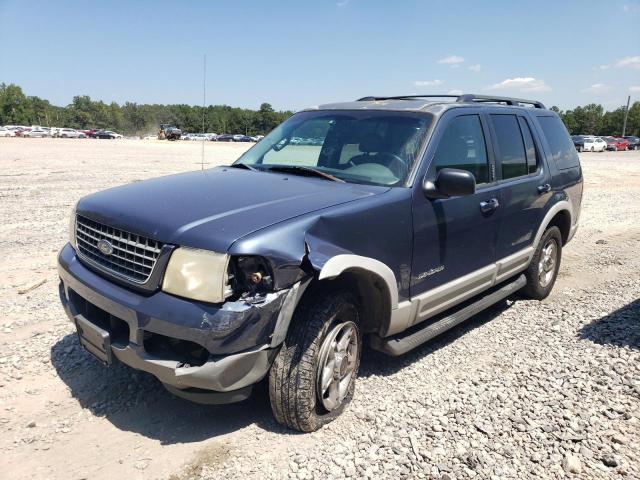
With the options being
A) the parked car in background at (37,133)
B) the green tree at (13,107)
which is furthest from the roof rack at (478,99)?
the green tree at (13,107)

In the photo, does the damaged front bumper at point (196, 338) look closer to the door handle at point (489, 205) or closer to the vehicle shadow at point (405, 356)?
the vehicle shadow at point (405, 356)

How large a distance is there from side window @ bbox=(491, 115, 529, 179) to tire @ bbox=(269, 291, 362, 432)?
2.19m

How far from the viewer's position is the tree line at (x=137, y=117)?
122688 mm

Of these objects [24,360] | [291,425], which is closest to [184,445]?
[291,425]

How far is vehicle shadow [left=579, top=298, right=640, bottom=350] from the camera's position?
4551 millimetres

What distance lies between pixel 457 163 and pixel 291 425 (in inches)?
88.8

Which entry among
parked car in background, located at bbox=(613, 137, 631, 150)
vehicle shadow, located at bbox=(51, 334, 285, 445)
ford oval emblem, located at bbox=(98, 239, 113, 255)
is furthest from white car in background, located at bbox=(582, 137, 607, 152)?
ford oval emblem, located at bbox=(98, 239, 113, 255)

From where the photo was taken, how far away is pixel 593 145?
50.7 m

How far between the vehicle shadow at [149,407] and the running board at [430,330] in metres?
0.90

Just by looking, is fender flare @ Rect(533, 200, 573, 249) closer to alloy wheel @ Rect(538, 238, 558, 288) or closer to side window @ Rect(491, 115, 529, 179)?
alloy wheel @ Rect(538, 238, 558, 288)

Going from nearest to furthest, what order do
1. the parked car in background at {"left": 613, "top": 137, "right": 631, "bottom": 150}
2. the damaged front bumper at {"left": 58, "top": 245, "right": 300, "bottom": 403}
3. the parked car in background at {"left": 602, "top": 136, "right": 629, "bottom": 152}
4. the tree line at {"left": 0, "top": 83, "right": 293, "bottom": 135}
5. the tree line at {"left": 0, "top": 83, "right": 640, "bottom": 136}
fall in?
1. the damaged front bumper at {"left": 58, "top": 245, "right": 300, "bottom": 403}
2. the parked car in background at {"left": 602, "top": 136, "right": 629, "bottom": 152}
3. the parked car in background at {"left": 613, "top": 137, "right": 631, "bottom": 150}
4. the tree line at {"left": 0, "top": 83, "right": 640, "bottom": 136}
5. the tree line at {"left": 0, "top": 83, "right": 293, "bottom": 135}

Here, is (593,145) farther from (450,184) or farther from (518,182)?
(450,184)

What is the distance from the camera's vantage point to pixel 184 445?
3.00 m

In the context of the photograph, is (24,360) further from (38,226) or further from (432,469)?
(38,226)
